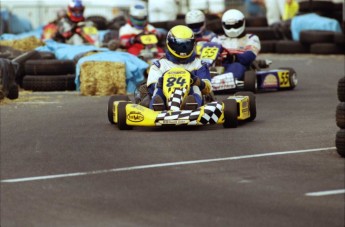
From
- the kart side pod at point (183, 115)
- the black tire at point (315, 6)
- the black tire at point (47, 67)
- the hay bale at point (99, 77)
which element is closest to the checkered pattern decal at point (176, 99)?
the kart side pod at point (183, 115)

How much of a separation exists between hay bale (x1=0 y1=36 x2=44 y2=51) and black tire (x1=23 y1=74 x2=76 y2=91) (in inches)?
121

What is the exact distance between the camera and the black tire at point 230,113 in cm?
1184

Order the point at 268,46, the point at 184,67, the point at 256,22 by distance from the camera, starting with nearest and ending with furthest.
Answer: the point at 184,67 → the point at 268,46 → the point at 256,22

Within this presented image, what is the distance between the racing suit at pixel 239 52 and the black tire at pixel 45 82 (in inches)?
98.5

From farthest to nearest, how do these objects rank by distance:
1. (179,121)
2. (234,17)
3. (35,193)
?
(234,17) → (179,121) → (35,193)

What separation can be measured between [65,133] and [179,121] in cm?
115

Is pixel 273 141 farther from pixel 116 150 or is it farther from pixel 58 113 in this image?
pixel 58 113

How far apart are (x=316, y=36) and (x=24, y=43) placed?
24.3 feet

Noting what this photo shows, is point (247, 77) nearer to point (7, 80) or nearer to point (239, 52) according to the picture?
point (239, 52)

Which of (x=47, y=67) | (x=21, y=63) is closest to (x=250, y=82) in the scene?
(x=47, y=67)

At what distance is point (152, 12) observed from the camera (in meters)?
33.1

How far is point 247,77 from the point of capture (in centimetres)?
1689

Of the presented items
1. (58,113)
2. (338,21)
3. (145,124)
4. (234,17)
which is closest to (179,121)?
(145,124)

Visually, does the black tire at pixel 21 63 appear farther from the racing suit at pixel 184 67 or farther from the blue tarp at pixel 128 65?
the racing suit at pixel 184 67
